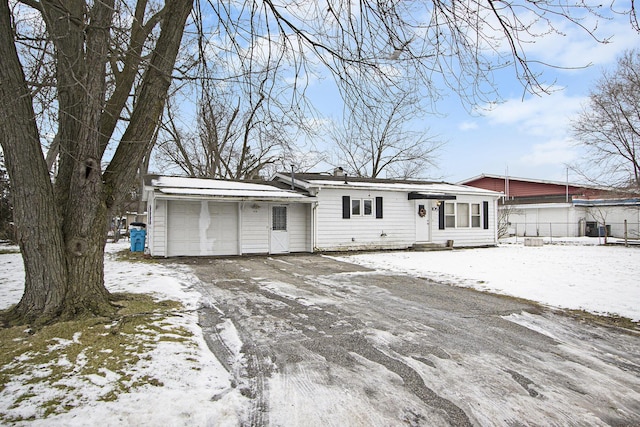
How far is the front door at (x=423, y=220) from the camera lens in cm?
1548

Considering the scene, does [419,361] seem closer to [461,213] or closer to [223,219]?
[223,219]

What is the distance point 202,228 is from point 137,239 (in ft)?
9.93

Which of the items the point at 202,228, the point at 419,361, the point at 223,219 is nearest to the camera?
the point at 419,361

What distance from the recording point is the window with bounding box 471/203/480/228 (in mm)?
16781

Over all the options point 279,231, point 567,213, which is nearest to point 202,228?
point 279,231

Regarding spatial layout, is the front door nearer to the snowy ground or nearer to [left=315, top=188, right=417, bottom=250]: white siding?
[left=315, top=188, right=417, bottom=250]: white siding

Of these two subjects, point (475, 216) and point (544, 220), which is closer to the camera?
point (475, 216)

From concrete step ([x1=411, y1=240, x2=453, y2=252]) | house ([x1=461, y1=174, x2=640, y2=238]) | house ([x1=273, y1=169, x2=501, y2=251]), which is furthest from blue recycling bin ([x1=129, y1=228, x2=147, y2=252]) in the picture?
house ([x1=461, y1=174, x2=640, y2=238])

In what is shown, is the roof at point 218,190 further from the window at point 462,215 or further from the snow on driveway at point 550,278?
the window at point 462,215

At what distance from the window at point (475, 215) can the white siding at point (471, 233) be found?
0.42 ft

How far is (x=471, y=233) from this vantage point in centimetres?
1659

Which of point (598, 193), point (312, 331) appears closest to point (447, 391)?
point (312, 331)

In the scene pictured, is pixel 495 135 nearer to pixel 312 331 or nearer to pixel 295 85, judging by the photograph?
pixel 295 85

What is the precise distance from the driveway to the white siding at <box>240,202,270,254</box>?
664cm
